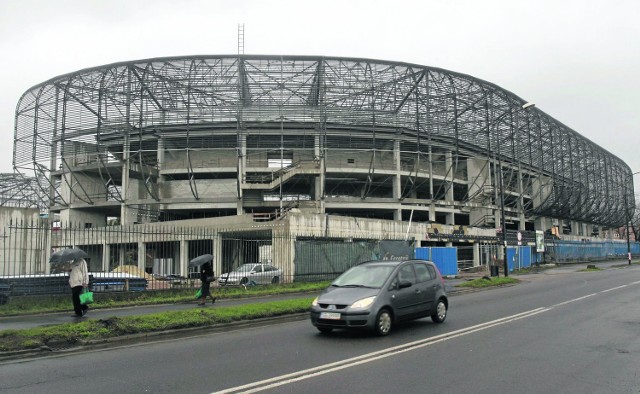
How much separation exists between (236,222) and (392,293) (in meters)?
29.7

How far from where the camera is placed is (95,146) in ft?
174

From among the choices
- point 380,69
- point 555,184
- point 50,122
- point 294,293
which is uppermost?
point 380,69

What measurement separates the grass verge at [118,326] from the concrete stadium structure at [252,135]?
33680 mm

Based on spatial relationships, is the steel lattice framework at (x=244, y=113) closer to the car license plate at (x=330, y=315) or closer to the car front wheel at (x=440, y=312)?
the car front wheel at (x=440, y=312)

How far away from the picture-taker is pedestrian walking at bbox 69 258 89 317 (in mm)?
12266

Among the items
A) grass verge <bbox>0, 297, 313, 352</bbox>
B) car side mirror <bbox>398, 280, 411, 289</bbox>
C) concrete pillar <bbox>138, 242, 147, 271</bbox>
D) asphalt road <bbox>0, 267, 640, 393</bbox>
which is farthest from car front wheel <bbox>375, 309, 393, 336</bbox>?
concrete pillar <bbox>138, 242, 147, 271</bbox>

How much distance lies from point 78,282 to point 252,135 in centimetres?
4169

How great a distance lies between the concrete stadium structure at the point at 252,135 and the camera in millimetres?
49469

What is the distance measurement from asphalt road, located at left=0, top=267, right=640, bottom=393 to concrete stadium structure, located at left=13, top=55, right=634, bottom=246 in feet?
119

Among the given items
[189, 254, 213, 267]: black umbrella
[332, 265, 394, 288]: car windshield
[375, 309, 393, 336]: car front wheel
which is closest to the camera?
[375, 309, 393, 336]: car front wheel

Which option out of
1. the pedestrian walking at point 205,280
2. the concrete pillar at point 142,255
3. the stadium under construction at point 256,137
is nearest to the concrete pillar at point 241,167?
the stadium under construction at point 256,137

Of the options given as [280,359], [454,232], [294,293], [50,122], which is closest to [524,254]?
[454,232]

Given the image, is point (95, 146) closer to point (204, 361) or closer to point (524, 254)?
point (524, 254)

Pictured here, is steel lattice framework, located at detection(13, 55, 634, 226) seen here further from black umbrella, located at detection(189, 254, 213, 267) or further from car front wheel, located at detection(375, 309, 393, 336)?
car front wheel, located at detection(375, 309, 393, 336)
